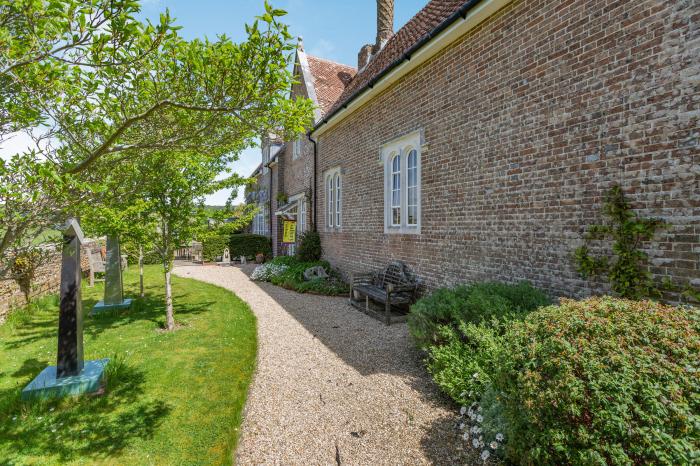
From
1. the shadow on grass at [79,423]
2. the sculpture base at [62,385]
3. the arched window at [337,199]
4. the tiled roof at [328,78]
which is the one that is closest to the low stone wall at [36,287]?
the sculpture base at [62,385]

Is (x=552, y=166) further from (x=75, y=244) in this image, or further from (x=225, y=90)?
(x=75, y=244)

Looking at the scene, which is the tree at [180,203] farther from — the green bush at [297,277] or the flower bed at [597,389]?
the flower bed at [597,389]

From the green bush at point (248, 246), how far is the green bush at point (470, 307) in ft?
56.5

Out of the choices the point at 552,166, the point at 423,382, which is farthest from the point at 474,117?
the point at 423,382

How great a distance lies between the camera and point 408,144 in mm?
8320

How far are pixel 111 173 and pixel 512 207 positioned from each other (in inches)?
214

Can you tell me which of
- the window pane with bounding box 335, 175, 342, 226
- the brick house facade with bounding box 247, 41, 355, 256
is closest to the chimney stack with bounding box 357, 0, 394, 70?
the brick house facade with bounding box 247, 41, 355, 256

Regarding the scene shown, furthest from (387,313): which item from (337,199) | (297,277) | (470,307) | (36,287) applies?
(36,287)

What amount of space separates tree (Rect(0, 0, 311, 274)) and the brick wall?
382 centimetres

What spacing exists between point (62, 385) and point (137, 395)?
87 centimetres

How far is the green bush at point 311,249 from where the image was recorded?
13.5 metres

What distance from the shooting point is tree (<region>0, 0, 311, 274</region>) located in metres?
2.06

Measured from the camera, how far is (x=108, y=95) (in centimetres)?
270

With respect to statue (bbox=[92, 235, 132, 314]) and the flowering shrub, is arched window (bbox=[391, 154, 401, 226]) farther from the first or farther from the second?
statue (bbox=[92, 235, 132, 314])
